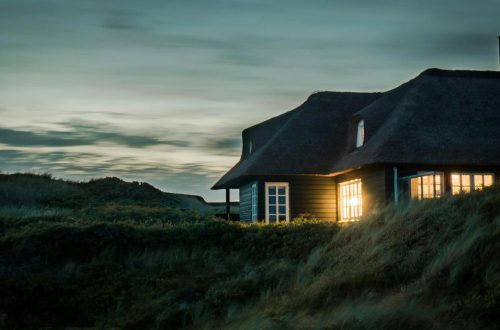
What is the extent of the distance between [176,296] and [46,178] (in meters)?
36.9

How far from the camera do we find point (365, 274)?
13266 millimetres

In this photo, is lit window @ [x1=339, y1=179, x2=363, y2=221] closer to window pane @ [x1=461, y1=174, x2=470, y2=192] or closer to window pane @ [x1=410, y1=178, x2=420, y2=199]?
window pane @ [x1=410, y1=178, x2=420, y2=199]

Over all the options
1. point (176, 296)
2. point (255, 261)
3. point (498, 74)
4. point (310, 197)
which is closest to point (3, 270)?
point (176, 296)

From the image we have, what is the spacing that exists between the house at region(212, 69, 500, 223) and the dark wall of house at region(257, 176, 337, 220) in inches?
1.6

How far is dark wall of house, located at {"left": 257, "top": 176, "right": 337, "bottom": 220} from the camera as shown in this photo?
Answer: 91.4 feet

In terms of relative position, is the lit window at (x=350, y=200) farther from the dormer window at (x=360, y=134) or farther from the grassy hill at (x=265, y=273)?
the grassy hill at (x=265, y=273)

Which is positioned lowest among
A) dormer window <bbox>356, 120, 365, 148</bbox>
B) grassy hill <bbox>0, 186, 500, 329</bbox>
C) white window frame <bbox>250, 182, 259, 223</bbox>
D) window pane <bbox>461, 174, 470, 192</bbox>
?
grassy hill <bbox>0, 186, 500, 329</bbox>

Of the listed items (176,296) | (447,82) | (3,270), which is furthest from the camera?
(447,82)

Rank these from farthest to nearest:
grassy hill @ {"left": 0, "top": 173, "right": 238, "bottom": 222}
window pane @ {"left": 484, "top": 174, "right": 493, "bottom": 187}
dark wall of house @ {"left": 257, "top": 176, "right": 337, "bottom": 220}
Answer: grassy hill @ {"left": 0, "top": 173, "right": 238, "bottom": 222} → dark wall of house @ {"left": 257, "top": 176, "right": 337, "bottom": 220} → window pane @ {"left": 484, "top": 174, "right": 493, "bottom": 187}

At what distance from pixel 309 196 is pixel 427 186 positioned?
5.68 m

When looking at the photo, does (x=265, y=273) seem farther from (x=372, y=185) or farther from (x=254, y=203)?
(x=254, y=203)

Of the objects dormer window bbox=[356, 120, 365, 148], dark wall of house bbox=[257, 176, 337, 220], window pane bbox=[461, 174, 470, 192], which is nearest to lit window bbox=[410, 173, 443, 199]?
window pane bbox=[461, 174, 470, 192]

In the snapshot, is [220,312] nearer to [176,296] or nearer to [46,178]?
[176,296]

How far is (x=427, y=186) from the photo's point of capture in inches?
947
